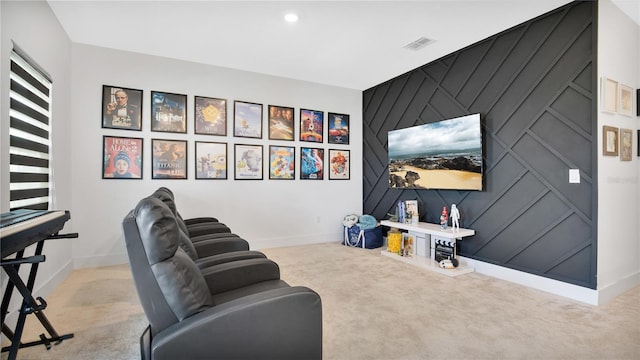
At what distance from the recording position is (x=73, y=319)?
7.86 feet

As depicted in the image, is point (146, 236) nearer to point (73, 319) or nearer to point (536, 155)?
point (73, 319)

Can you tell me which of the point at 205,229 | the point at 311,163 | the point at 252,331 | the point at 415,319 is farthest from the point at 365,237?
the point at 252,331

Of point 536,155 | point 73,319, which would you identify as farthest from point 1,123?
point 536,155

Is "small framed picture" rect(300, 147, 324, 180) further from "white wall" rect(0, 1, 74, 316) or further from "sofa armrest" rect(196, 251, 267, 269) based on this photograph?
"white wall" rect(0, 1, 74, 316)

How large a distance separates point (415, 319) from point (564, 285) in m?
1.64

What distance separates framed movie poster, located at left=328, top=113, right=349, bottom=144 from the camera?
543cm

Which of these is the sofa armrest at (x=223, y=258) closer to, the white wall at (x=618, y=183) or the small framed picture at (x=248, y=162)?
the small framed picture at (x=248, y=162)

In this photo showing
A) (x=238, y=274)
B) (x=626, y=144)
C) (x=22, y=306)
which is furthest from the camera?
(x=626, y=144)

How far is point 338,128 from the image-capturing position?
550cm

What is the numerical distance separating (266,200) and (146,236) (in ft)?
11.9

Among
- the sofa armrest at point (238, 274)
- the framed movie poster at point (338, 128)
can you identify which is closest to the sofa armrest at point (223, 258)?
the sofa armrest at point (238, 274)

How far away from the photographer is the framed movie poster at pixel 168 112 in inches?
162

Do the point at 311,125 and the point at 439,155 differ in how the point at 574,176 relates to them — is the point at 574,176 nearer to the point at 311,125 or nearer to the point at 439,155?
the point at 439,155

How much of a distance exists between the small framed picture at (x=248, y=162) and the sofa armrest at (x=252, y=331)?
3465 millimetres
